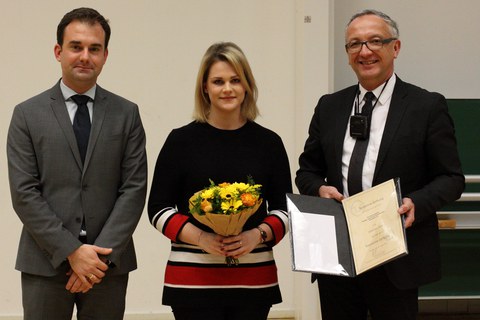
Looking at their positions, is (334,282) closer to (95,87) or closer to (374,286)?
(374,286)

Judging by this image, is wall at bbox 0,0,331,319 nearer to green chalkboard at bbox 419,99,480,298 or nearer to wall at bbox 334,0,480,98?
Answer: wall at bbox 334,0,480,98

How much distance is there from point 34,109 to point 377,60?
1.48 m

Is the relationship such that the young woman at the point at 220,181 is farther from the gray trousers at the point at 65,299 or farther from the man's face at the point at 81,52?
the man's face at the point at 81,52

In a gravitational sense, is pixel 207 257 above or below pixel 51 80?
below

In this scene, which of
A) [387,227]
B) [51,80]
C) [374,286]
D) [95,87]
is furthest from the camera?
[51,80]

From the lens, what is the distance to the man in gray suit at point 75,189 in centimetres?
266

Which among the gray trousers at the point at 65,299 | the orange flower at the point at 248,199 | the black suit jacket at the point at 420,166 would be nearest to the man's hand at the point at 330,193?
the black suit jacket at the point at 420,166

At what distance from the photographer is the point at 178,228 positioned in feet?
9.00

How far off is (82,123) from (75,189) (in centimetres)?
29

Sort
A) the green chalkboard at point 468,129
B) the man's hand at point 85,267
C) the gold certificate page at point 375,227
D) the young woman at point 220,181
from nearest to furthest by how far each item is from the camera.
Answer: the gold certificate page at point 375,227 < the man's hand at point 85,267 < the young woman at point 220,181 < the green chalkboard at point 468,129

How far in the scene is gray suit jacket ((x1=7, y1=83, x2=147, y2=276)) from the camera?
8.71 ft

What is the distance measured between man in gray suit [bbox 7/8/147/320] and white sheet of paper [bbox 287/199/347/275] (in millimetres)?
721

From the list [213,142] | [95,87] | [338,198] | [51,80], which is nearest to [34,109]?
[95,87]

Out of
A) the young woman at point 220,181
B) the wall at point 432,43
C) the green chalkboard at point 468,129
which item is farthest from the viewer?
the wall at point 432,43
